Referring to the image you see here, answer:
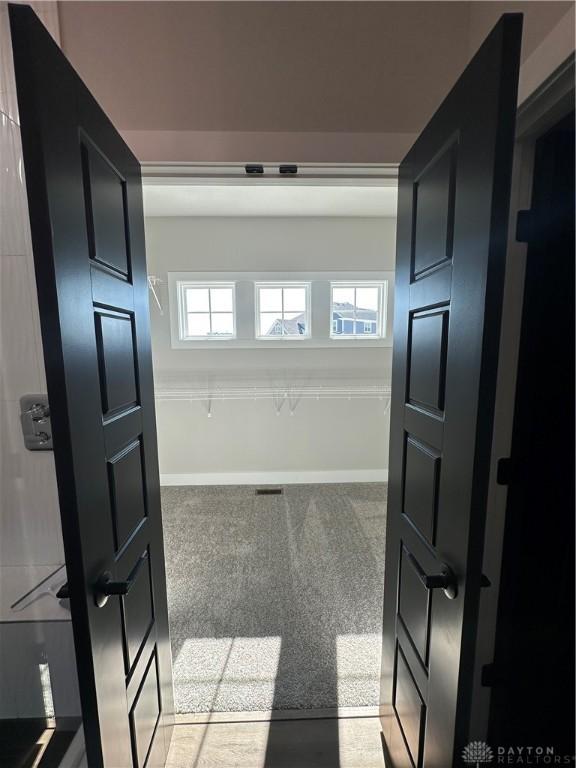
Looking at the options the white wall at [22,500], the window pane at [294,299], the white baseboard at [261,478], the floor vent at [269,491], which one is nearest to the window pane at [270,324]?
the window pane at [294,299]

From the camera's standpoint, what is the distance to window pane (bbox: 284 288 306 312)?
3.61 metres

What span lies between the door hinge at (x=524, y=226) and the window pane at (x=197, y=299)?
2945 millimetres

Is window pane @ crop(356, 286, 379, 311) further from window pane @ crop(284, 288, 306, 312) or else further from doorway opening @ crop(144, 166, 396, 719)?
window pane @ crop(284, 288, 306, 312)

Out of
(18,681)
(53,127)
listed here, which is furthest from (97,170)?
(18,681)

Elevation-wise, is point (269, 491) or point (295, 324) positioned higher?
point (295, 324)

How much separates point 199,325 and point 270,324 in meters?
0.71

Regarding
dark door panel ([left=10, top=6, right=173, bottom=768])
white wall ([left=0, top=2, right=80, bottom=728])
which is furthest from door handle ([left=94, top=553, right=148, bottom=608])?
white wall ([left=0, top=2, right=80, bottom=728])

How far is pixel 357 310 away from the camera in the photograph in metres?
3.66

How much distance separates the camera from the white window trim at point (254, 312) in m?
3.51

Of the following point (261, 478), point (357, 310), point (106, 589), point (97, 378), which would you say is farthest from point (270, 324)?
point (106, 589)

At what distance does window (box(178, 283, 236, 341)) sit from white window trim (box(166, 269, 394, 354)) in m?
0.05

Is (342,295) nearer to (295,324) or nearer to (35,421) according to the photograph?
(295,324)

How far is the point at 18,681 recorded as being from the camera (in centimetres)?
A: 129

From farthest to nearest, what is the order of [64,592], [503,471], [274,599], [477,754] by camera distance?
[274,599], [503,471], [477,754], [64,592]
